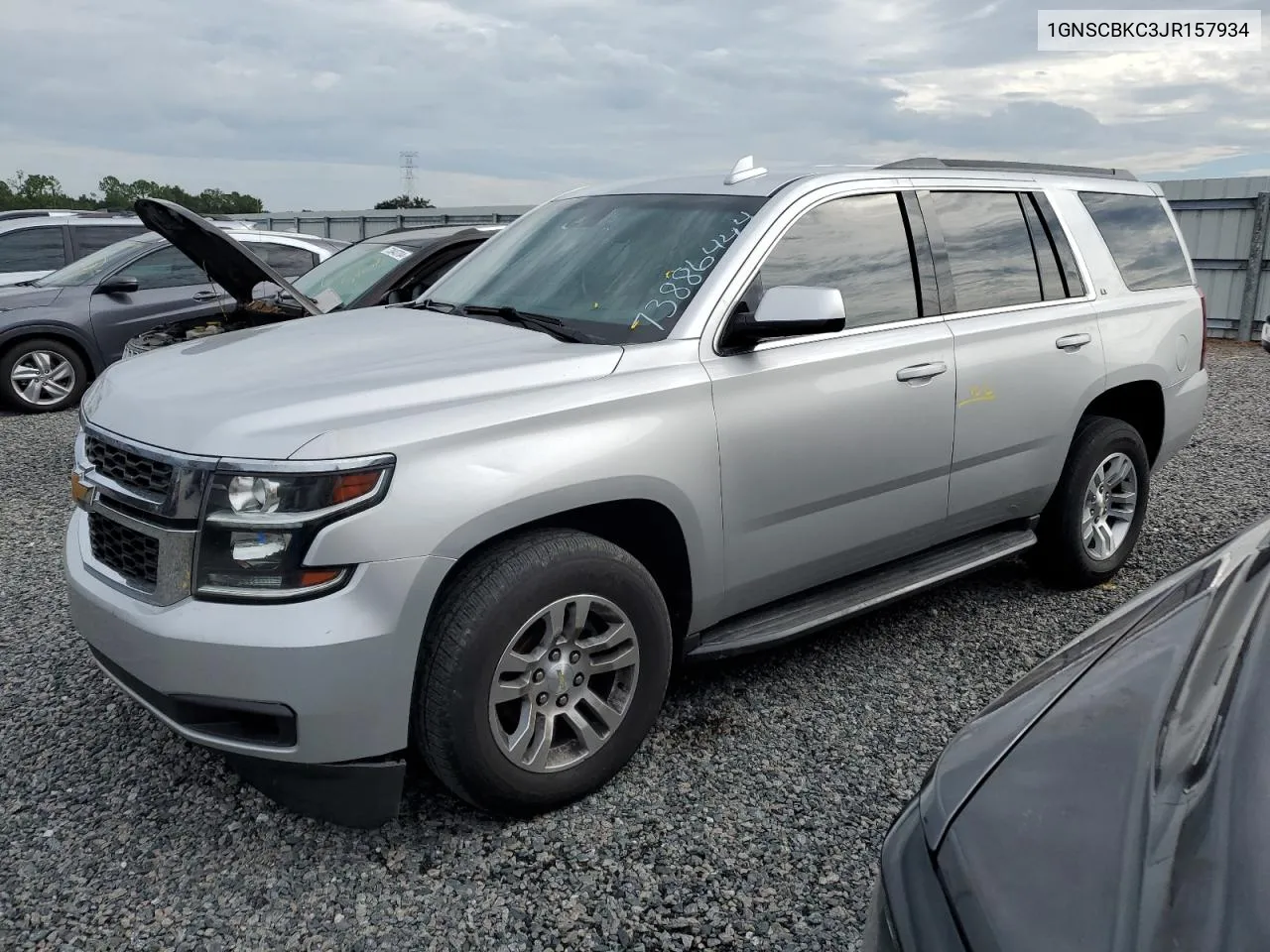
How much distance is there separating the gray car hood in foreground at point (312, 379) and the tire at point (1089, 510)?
2.46 metres

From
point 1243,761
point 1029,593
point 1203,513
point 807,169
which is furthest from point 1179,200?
point 1243,761

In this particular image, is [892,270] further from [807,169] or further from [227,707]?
[227,707]

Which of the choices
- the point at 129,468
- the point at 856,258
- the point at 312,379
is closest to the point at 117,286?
the point at 129,468

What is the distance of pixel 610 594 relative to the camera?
287 centimetres

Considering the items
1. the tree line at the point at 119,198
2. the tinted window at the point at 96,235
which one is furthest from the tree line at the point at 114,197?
the tinted window at the point at 96,235

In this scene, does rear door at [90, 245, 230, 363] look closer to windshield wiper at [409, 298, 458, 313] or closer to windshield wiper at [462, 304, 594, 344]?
windshield wiper at [409, 298, 458, 313]

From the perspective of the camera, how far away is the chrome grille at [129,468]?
8.57 ft

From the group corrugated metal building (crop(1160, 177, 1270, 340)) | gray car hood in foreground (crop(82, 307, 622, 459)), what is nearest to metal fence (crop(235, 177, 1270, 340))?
corrugated metal building (crop(1160, 177, 1270, 340))

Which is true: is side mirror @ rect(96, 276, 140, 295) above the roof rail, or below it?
below

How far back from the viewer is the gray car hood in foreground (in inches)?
100

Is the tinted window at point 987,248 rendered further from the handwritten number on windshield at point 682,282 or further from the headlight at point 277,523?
the headlight at point 277,523

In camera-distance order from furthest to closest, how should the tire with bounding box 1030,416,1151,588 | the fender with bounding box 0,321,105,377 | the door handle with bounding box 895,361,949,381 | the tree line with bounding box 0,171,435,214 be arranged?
the tree line with bounding box 0,171,435,214
the fender with bounding box 0,321,105,377
the tire with bounding box 1030,416,1151,588
the door handle with bounding box 895,361,949,381

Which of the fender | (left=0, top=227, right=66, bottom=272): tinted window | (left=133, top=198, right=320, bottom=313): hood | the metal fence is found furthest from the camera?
the metal fence

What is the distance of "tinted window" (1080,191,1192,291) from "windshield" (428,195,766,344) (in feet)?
7.02
